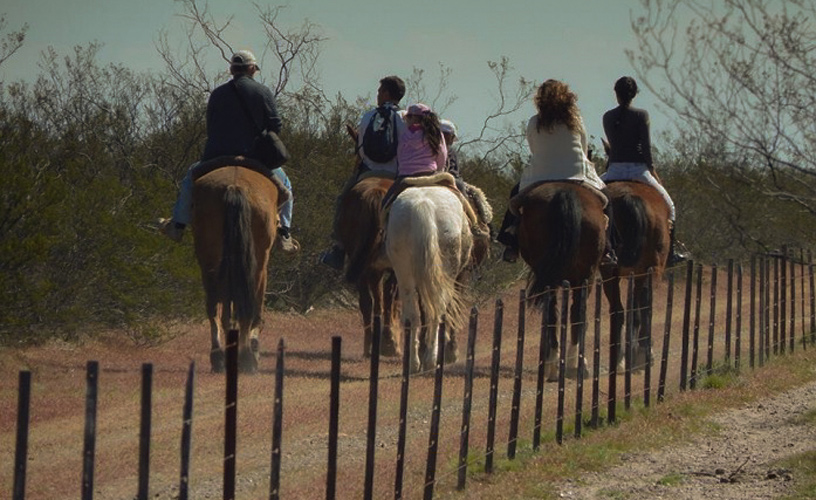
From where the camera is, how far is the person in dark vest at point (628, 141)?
57.4 ft

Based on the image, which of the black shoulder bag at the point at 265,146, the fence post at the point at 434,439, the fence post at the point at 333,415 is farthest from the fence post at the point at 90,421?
the black shoulder bag at the point at 265,146

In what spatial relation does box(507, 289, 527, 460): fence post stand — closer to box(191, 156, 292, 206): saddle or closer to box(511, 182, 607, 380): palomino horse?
box(511, 182, 607, 380): palomino horse

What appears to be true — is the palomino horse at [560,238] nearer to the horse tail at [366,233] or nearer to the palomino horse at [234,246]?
the horse tail at [366,233]

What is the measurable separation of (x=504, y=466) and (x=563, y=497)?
69 cm

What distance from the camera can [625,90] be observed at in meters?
17.4

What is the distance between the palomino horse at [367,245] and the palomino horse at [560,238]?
1.48 meters

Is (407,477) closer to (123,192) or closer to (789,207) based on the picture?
(123,192)

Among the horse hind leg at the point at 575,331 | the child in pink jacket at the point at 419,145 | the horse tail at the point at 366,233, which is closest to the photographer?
the horse hind leg at the point at 575,331

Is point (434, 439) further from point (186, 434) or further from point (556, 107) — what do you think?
point (556, 107)

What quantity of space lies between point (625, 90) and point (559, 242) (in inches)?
117

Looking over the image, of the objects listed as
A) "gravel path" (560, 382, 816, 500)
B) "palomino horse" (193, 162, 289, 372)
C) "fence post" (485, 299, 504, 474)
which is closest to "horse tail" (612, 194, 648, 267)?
"gravel path" (560, 382, 816, 500)

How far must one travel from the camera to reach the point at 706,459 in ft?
39.0

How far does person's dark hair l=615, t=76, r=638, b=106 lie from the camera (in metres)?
17.3

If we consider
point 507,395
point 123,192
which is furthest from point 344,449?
point 123,192
